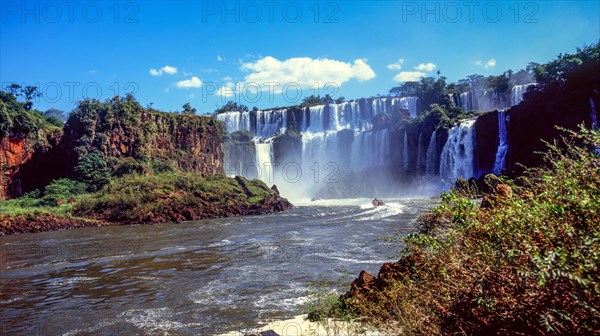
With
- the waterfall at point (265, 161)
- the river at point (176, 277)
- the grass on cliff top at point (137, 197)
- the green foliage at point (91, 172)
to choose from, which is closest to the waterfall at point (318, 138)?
the waterfall at point (265, 161)

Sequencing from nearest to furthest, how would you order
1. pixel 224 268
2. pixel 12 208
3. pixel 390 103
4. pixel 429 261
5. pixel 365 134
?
A: pixel 429 261 → pixel 224 268 → pixel 12 208 → pixel 365 134 → pixel 390 103

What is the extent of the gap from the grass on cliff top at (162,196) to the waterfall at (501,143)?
20194mm

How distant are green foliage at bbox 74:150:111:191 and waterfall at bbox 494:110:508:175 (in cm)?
3472

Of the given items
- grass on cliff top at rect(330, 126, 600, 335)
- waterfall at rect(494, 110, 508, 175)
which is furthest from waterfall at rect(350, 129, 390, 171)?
grass on cliff top at rect(330, 126, 600, 335)

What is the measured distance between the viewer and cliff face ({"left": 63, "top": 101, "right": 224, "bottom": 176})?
3900 centimetres

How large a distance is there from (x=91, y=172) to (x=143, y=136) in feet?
23.3

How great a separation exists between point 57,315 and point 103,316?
1086mm

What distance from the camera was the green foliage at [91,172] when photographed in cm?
3628

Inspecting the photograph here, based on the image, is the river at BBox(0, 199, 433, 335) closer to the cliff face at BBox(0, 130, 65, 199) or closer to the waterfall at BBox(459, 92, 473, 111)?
the cliff face at BBox(0, 130, 65, 199)

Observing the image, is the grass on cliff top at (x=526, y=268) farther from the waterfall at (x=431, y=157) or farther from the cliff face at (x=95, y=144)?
the cliff face at (x=95, y=144)

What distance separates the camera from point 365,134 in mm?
53125

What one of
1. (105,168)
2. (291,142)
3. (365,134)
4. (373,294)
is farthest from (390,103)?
(373,294)

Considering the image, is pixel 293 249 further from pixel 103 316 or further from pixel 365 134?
pixel 365 134

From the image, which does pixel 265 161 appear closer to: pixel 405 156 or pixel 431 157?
pixel 405 156
